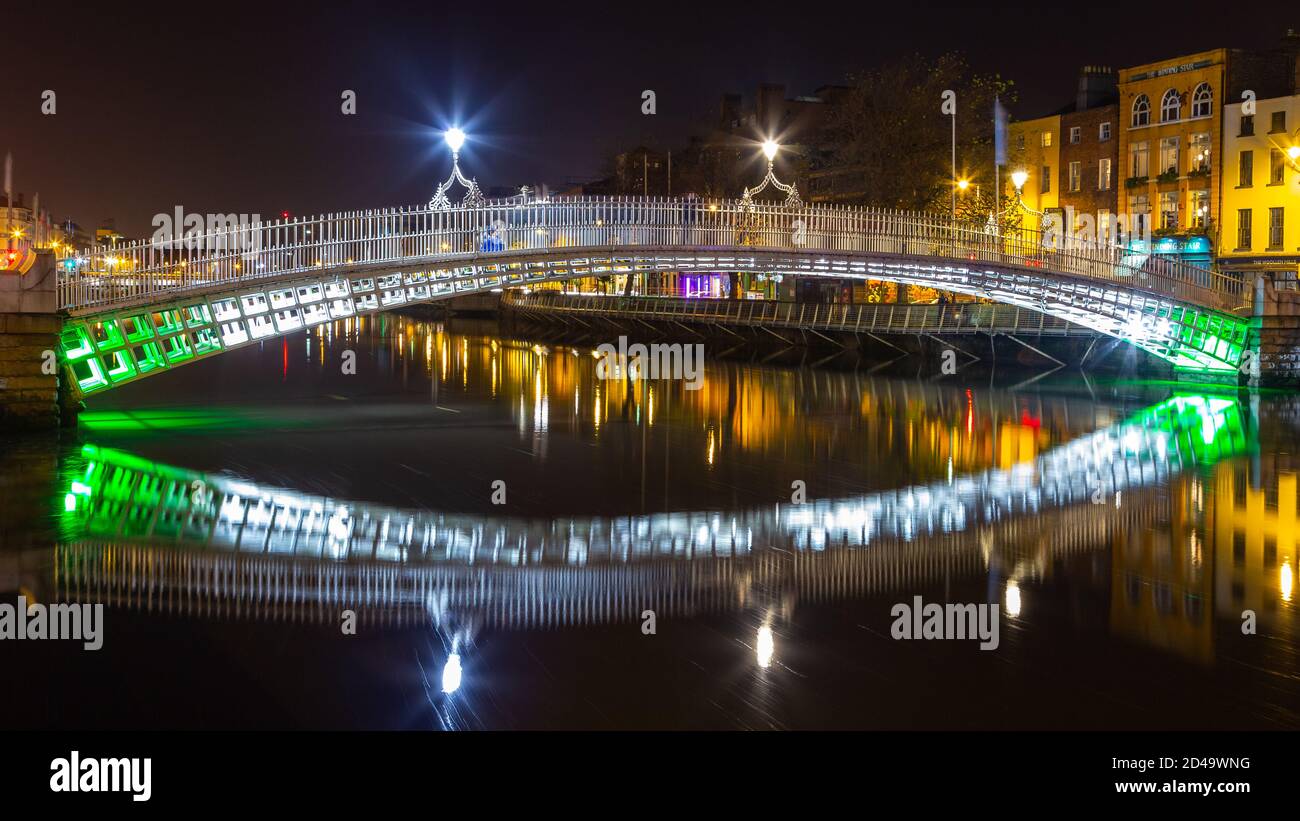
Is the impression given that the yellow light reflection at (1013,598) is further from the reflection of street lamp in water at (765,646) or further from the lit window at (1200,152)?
the lit window at (1200,152)

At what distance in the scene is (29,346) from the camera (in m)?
26.9

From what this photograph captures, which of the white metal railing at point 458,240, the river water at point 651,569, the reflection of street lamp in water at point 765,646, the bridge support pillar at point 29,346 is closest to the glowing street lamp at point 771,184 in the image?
the white metal railing at point 458,240

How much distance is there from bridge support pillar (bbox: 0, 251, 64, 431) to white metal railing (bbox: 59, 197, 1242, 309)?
2.02ft

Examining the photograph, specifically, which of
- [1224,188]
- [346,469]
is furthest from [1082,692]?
[1224,188]

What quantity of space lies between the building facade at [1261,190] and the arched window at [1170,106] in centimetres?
317

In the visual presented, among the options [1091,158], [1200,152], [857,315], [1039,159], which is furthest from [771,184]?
[1200,152]

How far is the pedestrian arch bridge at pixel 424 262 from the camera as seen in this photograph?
1137 inches

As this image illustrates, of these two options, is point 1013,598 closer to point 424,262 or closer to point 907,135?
point 424,262

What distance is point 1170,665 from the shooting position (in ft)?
37.1

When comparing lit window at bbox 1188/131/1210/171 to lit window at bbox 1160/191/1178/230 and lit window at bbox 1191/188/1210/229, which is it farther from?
lit window at bbox 1160/191/1178/230

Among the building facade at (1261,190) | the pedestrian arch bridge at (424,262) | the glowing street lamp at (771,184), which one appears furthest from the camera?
the building facade at (1261,190)

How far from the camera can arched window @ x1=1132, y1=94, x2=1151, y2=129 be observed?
65125 millimetres
